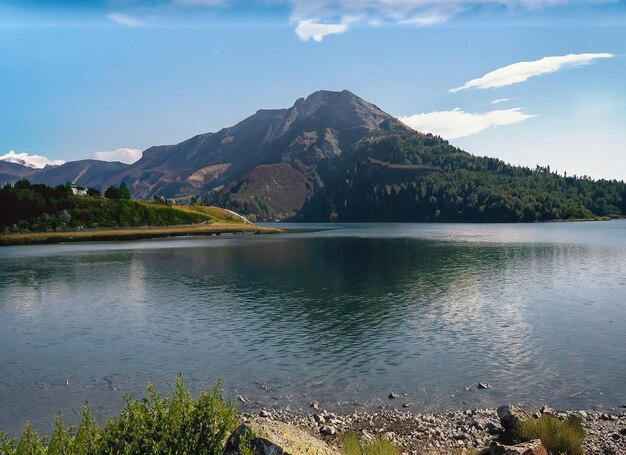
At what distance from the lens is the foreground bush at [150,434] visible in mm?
16812

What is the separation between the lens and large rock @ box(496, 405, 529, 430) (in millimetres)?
25000

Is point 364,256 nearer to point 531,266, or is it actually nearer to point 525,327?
point 531,266

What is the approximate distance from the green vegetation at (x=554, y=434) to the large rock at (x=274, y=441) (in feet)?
37.2

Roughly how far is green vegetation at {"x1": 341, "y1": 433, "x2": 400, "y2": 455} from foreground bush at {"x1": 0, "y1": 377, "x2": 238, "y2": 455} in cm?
635

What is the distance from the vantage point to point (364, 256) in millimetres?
142125

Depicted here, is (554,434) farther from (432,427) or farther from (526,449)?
(432,427)

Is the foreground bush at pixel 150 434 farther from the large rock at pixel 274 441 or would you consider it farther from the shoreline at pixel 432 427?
the shoreline at pixel 432 427

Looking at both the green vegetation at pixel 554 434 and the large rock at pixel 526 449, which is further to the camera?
the green vegetation at pixel 554 434

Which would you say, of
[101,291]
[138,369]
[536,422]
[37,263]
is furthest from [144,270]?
[536,422]

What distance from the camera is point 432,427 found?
92.0ft

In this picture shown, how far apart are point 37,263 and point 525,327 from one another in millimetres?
136515

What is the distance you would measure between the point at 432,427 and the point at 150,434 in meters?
17.8

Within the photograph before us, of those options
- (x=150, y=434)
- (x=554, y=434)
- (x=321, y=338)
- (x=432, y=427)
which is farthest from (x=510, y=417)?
(x=321, y=338)

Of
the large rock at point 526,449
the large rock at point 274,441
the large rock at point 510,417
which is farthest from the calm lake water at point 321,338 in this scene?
the large rock at point 274,441
